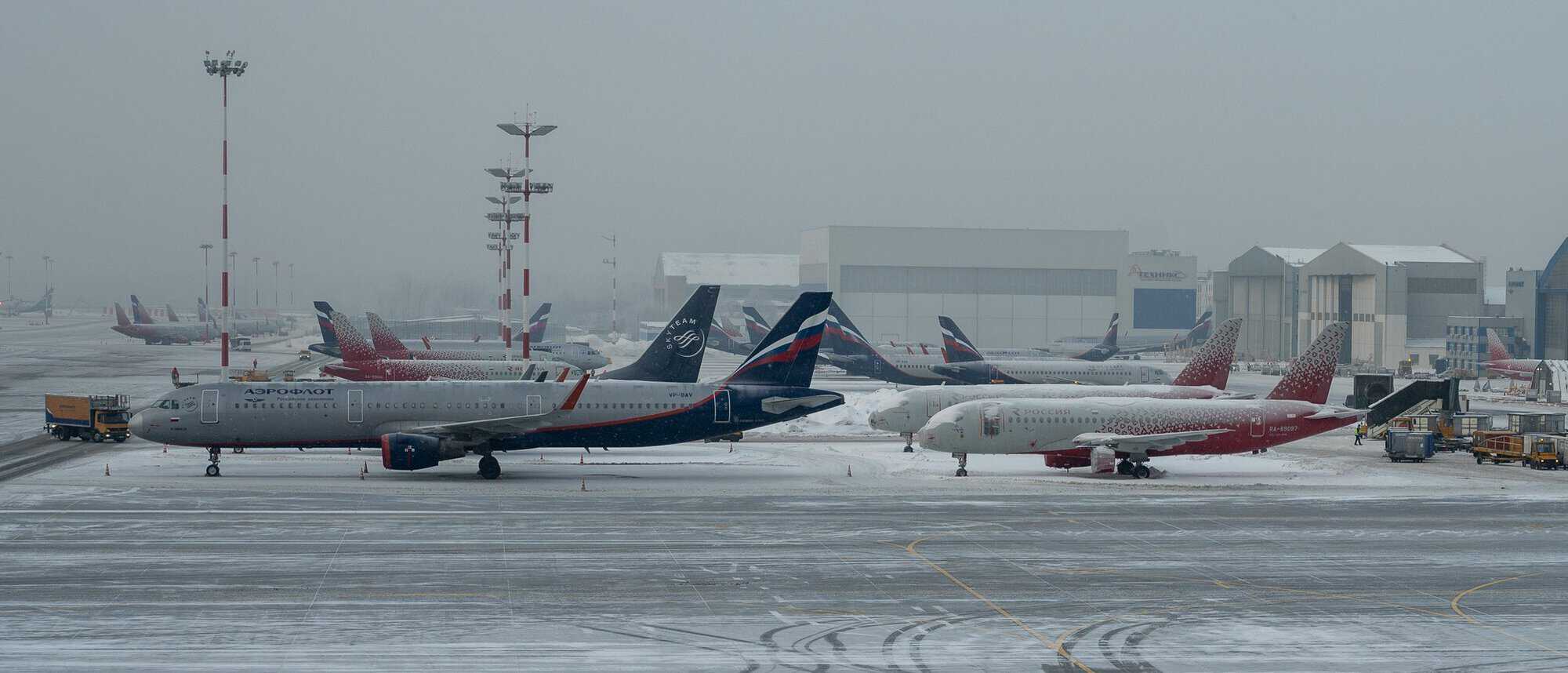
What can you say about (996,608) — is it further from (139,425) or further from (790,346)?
(139,425)

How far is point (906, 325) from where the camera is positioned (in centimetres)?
17725

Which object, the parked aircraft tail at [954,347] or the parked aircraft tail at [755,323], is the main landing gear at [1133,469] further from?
the parked aircraft tail at [755,323]

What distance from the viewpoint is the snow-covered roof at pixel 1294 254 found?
16062 cm

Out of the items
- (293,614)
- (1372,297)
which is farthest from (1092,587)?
(1372,297)

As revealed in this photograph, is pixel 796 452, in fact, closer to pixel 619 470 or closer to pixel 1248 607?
pixel 619 470

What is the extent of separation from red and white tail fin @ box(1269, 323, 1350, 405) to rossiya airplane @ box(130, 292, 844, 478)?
66.7ft

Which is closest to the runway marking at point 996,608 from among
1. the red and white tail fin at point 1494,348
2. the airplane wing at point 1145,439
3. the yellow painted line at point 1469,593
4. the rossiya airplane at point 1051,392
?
the yellow painted line at point 1469,593

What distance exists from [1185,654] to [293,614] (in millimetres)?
17046

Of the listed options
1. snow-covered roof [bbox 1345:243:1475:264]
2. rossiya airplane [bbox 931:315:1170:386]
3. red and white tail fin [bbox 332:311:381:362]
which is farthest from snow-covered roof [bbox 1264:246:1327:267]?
red and white tail fin [bbox 332:311:381:362]

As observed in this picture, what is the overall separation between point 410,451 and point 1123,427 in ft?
88.6

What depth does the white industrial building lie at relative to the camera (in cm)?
13975

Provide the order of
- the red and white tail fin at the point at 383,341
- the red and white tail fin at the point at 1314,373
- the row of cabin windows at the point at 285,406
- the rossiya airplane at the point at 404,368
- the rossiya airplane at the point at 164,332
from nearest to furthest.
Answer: the row of cabin windows at the point at 285,406, the red and white tail fin at the point at 1314,373, the rossiya airplane at the point at 404,368, the red and white tail fin at the point at 383,341, the rossiya airplane at the point at 164,332

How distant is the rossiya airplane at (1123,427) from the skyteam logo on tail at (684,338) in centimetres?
984

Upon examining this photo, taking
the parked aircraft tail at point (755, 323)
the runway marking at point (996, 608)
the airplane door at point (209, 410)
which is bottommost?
the runway marking at point (996, 608)
